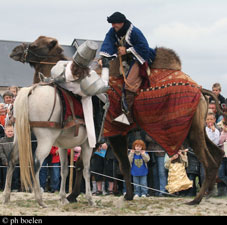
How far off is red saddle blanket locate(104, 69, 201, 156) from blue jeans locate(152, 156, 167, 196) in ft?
7.01

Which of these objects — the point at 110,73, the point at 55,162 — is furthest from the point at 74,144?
the point at 55,162

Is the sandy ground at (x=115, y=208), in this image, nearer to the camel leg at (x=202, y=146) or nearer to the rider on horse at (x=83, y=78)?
the camel leg at (x=202, y=146)

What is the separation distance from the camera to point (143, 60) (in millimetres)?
7230

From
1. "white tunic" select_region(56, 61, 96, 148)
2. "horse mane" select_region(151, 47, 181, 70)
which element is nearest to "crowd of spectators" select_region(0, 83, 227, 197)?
"horse mane" select_region(151, 47, 181, 70)

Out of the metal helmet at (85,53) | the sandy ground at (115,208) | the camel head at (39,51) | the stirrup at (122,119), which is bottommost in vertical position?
the sandy ground at (115,208)

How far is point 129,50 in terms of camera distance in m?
7.28

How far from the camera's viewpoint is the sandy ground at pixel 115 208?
227 inches

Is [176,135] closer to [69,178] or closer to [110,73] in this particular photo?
[110,73]

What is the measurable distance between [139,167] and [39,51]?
346cm

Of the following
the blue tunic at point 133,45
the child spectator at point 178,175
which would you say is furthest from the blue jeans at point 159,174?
the blue tunic at point 133,45

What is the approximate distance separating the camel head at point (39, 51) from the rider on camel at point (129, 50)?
0.74 meters

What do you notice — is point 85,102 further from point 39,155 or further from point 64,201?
point 64,201

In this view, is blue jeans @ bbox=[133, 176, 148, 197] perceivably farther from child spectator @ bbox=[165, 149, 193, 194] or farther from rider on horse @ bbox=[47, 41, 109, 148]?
rider on horse @ bbox=[47, 41, 109, 148]

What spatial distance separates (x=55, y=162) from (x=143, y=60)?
136 inches
